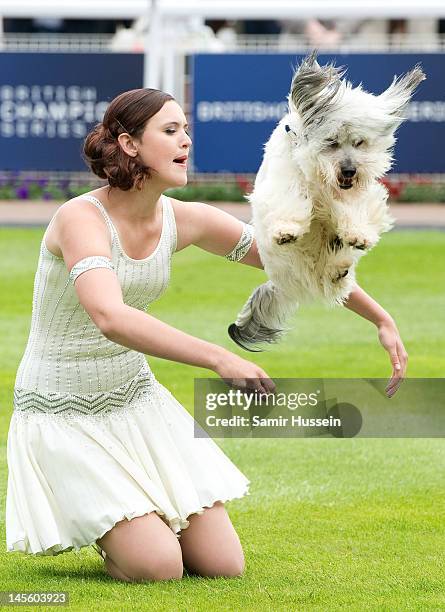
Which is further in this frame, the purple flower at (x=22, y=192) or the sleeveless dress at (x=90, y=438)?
the purple flower at (x=22, y=192)

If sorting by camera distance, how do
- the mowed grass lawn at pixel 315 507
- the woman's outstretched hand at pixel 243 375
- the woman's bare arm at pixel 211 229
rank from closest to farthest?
the woman's outstretched hand at pixel 243 375
the mowed grass lawn at pixel 315 507
the woman's bare arm at pixel 211 229

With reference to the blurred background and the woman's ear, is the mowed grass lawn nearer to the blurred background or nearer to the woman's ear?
the woman's ear

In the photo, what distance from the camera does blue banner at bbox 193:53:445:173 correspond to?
729 inches

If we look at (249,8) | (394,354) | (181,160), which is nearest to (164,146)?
(181,160)

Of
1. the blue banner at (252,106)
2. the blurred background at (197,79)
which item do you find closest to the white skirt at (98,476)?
the blurred background at (197,79)

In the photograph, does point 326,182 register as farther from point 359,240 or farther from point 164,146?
point 164,146

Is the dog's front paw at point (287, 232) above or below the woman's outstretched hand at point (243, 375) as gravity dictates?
above

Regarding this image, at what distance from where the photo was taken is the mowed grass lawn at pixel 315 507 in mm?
4848

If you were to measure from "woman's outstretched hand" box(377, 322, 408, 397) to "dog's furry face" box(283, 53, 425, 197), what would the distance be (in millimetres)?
835

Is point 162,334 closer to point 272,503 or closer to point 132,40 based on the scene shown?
point 272,503

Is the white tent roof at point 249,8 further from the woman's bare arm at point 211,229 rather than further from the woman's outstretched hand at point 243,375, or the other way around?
the woman's outstretched hand at point 243,375

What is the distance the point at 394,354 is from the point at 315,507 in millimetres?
1437

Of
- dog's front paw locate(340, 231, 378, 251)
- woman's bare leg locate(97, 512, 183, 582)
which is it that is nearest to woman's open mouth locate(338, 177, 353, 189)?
dog's front paw locate(340, 231, 378, 251)

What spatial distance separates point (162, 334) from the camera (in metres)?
4.28
